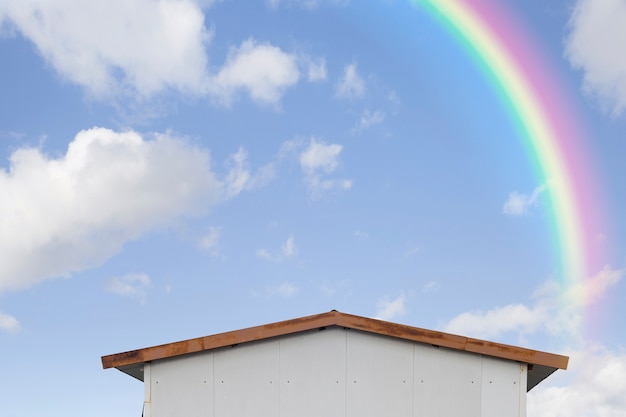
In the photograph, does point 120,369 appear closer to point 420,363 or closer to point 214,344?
point 214,344

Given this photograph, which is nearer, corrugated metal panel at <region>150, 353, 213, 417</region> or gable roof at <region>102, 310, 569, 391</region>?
gable roof at <region>102, 310, 569, 391</region>

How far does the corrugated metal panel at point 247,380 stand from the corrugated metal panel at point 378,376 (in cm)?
125

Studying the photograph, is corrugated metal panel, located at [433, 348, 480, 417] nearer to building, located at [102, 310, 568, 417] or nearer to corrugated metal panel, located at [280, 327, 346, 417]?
building, located at [102, 310, 568, 417]

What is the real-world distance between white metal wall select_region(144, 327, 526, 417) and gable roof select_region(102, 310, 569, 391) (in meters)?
0.23

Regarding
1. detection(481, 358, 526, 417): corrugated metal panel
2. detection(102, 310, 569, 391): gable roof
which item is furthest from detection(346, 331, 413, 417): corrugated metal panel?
detection(481, 358, 526, 417): corrugated metal panel

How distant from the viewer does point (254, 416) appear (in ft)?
40.4

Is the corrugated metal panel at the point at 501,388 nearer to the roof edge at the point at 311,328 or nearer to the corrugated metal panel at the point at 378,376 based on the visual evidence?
the roof edge at the point at 311,328

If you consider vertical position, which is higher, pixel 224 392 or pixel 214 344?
pixel 214 344

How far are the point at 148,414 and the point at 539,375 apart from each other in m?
6.81

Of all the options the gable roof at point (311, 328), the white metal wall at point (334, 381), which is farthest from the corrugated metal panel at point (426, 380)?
the gable roof at point (311, 328)

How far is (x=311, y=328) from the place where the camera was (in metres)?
12.4

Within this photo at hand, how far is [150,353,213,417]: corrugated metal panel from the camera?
12375 millimetres

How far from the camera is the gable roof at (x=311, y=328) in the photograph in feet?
40.2

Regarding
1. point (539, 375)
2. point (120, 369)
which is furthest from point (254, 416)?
point (539, 375)
